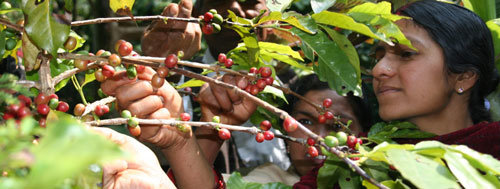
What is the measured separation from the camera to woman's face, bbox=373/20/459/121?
137cm

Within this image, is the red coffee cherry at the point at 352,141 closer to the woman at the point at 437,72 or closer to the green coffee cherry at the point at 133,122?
the green coffee cherry at the point at 133,122

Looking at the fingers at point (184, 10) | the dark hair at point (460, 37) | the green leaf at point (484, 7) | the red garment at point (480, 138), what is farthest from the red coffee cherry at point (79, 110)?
the green leaf at point (484, 7)

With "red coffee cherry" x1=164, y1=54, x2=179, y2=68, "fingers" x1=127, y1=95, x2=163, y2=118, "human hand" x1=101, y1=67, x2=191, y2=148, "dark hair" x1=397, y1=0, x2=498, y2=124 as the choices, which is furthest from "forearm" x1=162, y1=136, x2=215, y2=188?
"dark hair" x1=397, y1=0, x2=498, y2=124

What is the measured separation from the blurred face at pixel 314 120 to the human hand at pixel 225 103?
0.56 metres

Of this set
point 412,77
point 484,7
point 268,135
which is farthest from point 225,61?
point 484,7

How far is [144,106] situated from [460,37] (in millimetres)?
1093

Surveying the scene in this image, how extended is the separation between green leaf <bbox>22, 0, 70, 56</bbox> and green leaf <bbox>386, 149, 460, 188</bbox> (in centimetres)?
58

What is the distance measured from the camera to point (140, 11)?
461cm

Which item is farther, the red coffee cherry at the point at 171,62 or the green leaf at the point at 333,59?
the green leaf at the point at 333,59

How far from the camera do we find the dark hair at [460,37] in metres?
1.41

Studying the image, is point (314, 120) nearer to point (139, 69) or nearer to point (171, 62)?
point (139, 69)

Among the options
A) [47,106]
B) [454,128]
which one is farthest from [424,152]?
[454,128]

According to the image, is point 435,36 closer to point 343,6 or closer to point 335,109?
point 343,6

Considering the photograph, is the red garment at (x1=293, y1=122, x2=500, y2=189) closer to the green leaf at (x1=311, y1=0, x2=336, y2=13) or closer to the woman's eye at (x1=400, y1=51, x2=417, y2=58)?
the woman's eye at (x1=400, y1=51, x2=417, y2=58)
